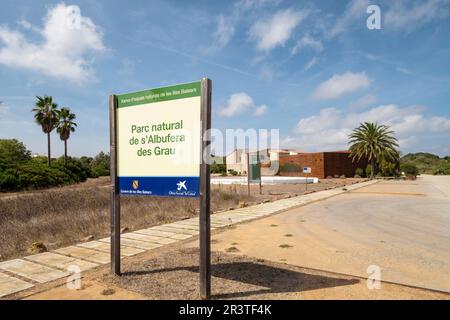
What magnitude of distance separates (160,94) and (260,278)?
3018mm

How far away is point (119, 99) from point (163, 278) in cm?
283

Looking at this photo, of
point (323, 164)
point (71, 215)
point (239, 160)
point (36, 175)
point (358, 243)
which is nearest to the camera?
point (358, 243)

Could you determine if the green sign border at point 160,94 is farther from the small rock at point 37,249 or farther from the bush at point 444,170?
the bush at point 444,170

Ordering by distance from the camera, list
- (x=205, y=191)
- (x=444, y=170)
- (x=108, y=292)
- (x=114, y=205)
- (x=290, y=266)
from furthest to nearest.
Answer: (x=444, y=170), (x=290, y=266), (x=114, y=205), (x=108, y=292), (x=205, y=191)

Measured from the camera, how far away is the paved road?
500cm

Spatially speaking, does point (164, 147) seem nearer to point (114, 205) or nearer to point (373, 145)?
point (114, 205)

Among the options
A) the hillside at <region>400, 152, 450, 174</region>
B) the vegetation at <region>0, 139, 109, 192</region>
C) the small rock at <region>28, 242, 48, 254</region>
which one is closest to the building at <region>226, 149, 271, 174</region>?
the vegetation at <region>0, 139, 109, 192</region>

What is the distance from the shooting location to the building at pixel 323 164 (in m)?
Result: 47.1

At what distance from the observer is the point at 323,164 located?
46.8 meters

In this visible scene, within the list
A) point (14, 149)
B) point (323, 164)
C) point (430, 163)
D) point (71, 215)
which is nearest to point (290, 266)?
point (71, 215)

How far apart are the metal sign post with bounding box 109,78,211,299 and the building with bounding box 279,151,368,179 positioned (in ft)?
146
